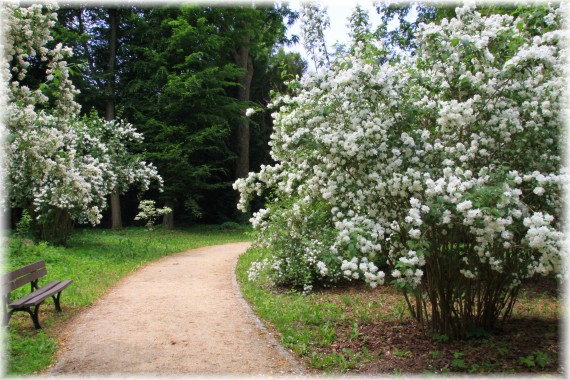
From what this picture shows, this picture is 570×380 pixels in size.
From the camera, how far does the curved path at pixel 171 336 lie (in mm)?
5086

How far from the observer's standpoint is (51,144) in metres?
6.03

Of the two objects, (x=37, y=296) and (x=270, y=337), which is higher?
(x=37, y=296)

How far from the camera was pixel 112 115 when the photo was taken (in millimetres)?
22891

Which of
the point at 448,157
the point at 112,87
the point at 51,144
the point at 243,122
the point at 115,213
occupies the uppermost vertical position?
the point at 112,87

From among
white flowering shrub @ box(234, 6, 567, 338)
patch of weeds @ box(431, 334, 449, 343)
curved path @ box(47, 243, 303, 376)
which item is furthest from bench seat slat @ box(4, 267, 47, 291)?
patch of weeds @ box(431, 334, 449, 343)

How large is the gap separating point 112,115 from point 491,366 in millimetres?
21626

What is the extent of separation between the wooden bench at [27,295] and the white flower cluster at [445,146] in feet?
13.0

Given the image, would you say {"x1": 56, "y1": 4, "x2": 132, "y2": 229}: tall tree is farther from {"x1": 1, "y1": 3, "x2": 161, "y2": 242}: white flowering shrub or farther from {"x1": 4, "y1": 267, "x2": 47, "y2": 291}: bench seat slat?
{"x1": 4, "y1": 267, "x2": 47, "y2": 291}: bench seat slat

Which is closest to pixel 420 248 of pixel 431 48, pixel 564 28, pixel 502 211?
pixel 502 211

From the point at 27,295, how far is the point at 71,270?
4.25 meters

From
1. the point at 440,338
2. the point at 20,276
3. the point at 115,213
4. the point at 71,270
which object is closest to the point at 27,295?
the point at 20,276

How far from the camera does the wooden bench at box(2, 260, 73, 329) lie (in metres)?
5.93

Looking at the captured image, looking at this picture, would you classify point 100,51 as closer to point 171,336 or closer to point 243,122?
point 243,122

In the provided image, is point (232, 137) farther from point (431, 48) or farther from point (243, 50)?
point (431, 48)
